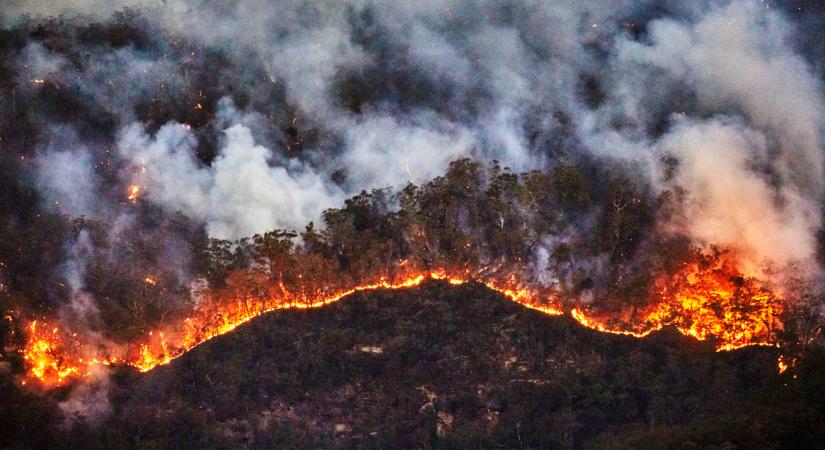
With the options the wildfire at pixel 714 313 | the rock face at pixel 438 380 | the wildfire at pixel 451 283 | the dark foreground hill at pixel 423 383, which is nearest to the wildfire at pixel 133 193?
the wildfire at pixel 451 283

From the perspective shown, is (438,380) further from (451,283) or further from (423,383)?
(451,283)

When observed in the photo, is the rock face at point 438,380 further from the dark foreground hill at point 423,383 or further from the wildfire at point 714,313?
the wildfire at point 714,313

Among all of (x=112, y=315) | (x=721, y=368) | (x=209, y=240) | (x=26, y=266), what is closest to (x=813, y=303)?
(x=721, y=368)

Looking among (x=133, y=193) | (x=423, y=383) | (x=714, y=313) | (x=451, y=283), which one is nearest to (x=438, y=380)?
(x=423, y=383)

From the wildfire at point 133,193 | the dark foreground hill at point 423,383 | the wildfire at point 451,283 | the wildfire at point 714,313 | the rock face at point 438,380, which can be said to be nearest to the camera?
the dark foreground hill at point 423,383

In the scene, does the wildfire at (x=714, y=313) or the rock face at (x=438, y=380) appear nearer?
the rock face at (x=438, y=380)

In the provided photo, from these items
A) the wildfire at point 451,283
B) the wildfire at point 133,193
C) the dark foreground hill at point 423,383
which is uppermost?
the wildfire at point 133,193

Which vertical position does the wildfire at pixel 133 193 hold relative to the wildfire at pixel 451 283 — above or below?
above

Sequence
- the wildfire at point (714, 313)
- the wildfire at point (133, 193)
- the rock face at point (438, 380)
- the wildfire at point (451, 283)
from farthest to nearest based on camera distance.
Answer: the wildfire at point (133, 193) → the wildfire at point (714, 313) → the wildfire at point (451, 283) → the rock face at point (438, 380)
